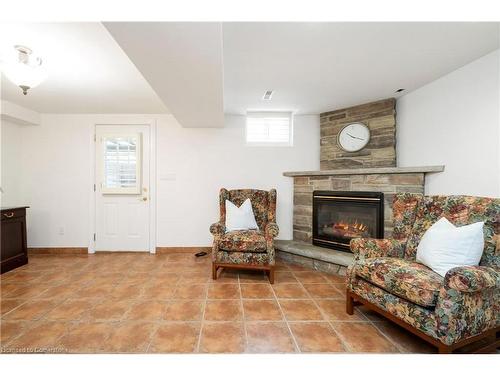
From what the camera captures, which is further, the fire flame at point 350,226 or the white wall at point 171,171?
the white wall at point 171,171

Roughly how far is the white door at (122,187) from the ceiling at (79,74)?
1.30 feet

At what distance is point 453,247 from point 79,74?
11.7 feet

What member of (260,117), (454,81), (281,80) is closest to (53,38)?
(281,80)

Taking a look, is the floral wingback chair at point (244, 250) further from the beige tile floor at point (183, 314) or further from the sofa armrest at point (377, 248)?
the sofa armrest at point (377, 248)

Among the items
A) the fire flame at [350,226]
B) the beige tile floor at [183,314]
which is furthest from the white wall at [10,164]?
the fire flame at [350,226]

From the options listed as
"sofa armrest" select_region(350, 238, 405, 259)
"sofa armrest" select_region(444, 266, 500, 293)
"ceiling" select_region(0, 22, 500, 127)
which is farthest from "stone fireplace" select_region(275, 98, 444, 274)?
Answer: "sofa armrest" select_region(444, 266, 500, 293)

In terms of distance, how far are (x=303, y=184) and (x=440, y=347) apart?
2333mm

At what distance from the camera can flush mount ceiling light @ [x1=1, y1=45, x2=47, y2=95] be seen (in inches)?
65.3

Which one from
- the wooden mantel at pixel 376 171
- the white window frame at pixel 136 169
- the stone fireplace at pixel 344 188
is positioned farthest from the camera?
the white window frame at pixel 136 169

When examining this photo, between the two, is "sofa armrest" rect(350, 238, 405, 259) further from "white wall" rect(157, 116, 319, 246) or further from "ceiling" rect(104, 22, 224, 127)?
"ceiling" rect(104, 22, 224, 127)

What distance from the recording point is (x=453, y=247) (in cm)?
154

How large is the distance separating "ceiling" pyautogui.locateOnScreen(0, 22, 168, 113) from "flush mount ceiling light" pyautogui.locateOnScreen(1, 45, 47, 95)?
0.06m

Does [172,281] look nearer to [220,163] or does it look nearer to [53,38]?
[220,163]

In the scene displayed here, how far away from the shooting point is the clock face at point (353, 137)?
3.03 meters
